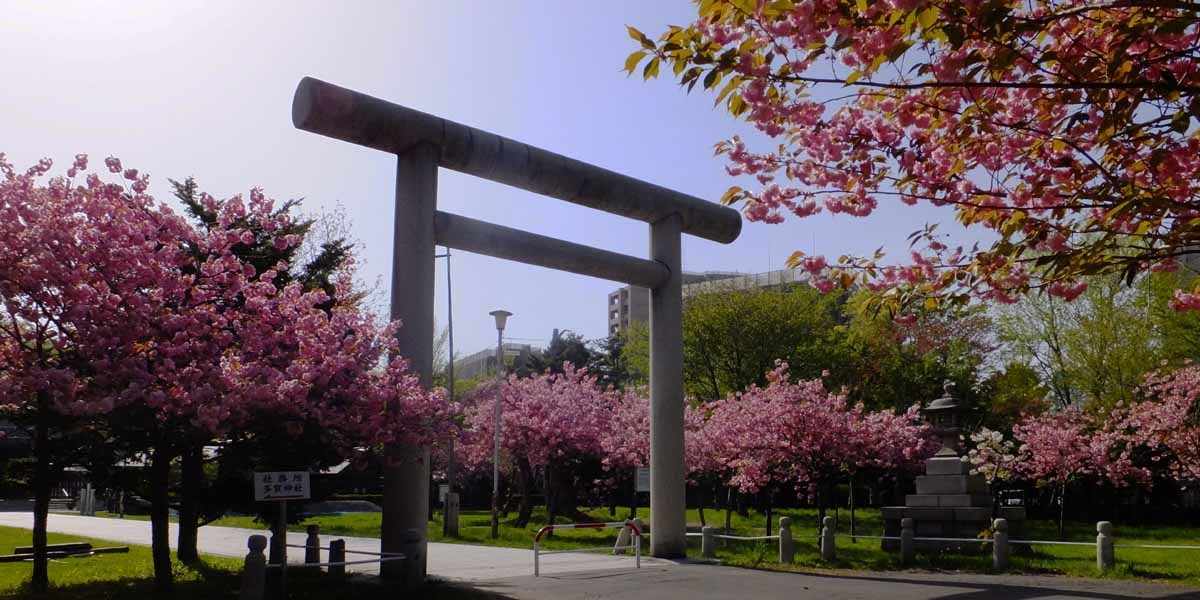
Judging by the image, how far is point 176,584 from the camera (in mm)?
13281

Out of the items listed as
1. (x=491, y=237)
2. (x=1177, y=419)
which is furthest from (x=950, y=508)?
(x=491, y=237)

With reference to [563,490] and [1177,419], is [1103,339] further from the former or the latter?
[563,490]

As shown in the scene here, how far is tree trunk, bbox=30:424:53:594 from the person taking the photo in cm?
1293

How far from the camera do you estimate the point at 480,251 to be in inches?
615

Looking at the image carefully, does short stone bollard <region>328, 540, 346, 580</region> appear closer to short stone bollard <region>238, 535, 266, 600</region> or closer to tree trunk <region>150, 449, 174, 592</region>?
tree trunk <region>150, 449, 174, 592</region>

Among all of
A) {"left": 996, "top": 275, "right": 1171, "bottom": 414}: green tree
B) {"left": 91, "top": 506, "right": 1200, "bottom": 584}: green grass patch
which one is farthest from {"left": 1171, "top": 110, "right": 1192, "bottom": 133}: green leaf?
{"left": 996, "top": 275, "right": 1171, "bottom": 414}: green tree

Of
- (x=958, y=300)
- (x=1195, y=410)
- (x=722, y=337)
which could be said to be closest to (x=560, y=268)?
(x=958, y=300)

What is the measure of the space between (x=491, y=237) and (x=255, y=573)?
6.57m

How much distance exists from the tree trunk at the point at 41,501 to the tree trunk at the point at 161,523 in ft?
4.74

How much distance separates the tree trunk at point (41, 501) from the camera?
1293cm

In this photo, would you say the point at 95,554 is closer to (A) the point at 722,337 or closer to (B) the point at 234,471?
(B) the point at 234,471

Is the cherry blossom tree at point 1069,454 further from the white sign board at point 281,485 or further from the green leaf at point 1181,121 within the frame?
the green leaf at point 1181,121

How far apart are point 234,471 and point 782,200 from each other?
33.7 feet

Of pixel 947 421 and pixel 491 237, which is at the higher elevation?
pixel 491 237
